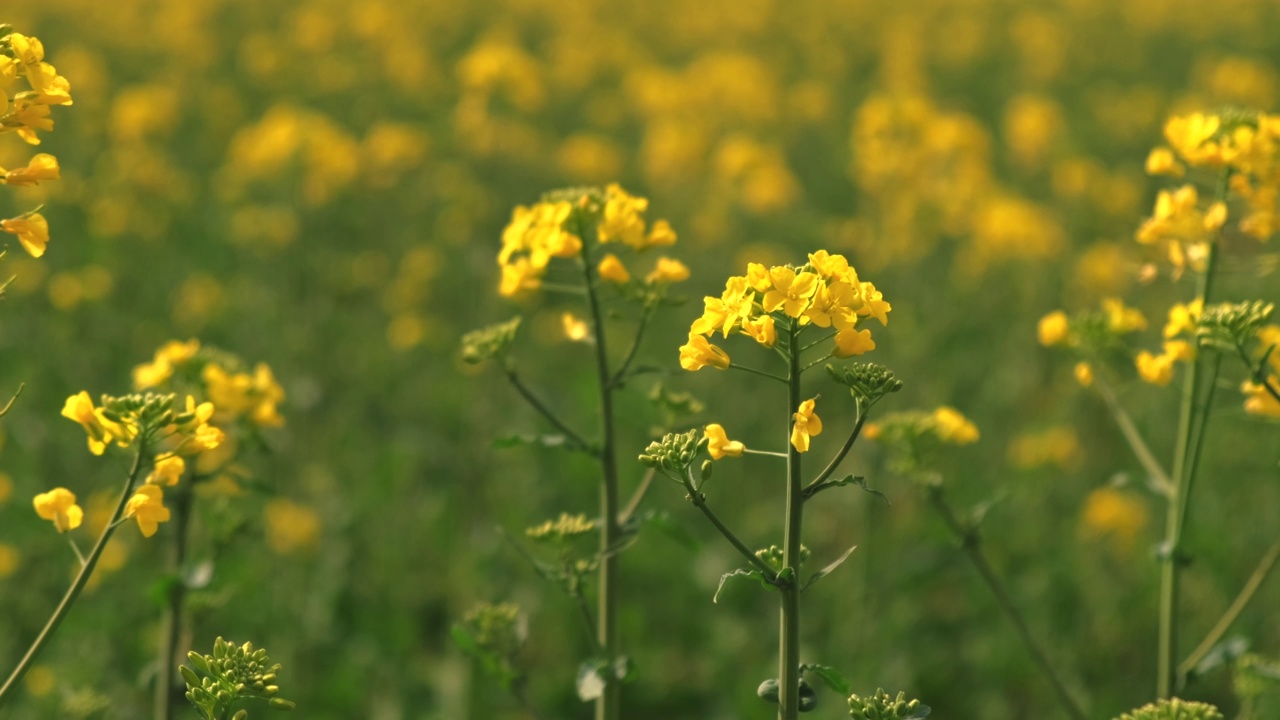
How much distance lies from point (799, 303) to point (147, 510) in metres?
1.29

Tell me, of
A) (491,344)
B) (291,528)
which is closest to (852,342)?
(491,344)

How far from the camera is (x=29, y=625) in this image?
4.91 metres

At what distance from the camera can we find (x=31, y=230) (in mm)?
2469

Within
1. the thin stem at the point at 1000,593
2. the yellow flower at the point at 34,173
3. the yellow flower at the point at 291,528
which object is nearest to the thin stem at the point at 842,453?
the thin stem at the point at 1000,593

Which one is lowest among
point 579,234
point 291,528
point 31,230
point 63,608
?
point 63,608

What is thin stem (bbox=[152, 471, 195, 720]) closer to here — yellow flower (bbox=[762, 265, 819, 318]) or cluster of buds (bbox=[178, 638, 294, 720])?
cluster of buds (bbox=[178, 638, 294, 720])

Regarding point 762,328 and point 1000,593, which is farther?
point 1000,593

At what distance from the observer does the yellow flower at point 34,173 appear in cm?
244

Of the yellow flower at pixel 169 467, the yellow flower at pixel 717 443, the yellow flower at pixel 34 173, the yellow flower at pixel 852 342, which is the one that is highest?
the yellow flower at pixel 34 173

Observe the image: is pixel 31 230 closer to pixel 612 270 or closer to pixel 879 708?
pixel 612 270

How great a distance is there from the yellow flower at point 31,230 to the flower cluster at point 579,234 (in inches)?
39.8

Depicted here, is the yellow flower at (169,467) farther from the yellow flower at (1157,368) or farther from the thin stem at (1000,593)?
the yellow flower at (1157,368)

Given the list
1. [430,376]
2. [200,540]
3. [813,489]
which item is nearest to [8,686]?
[813,489]

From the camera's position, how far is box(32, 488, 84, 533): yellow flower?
2.51 m
